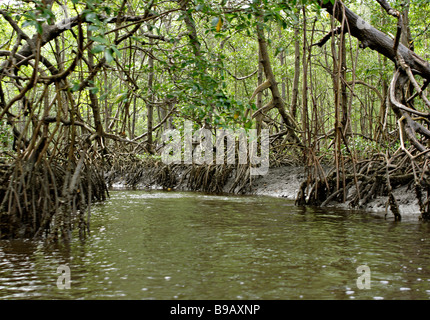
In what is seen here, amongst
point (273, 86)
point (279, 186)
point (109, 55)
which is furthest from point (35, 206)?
point (273, 86)

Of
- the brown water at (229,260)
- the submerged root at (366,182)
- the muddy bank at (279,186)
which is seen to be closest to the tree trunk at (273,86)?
the muddy bank at (279,186)

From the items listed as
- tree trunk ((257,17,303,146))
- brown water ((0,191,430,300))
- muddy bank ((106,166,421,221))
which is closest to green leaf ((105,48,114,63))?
brown water ((0,191,430,300))

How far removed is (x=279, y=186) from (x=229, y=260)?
250 inches

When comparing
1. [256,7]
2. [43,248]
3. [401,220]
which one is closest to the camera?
[43,248]

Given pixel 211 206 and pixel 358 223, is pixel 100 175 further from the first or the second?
pixel 358 223

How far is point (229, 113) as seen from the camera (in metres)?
4.60

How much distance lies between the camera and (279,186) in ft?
30.8

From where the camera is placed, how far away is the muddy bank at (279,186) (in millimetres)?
5734

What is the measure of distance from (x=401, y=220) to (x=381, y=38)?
220cm

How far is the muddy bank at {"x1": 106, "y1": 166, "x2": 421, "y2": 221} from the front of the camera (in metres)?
5.73

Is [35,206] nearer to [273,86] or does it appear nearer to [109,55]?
[109,55]

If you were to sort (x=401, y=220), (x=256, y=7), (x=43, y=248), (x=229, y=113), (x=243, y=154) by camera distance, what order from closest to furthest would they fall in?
(x=43, y=248)
(x=256, y=7)
(x=229, y=113)
(x=401, y=220)
(x=243, y=154)

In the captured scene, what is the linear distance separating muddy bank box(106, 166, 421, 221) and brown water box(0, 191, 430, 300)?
85cm
